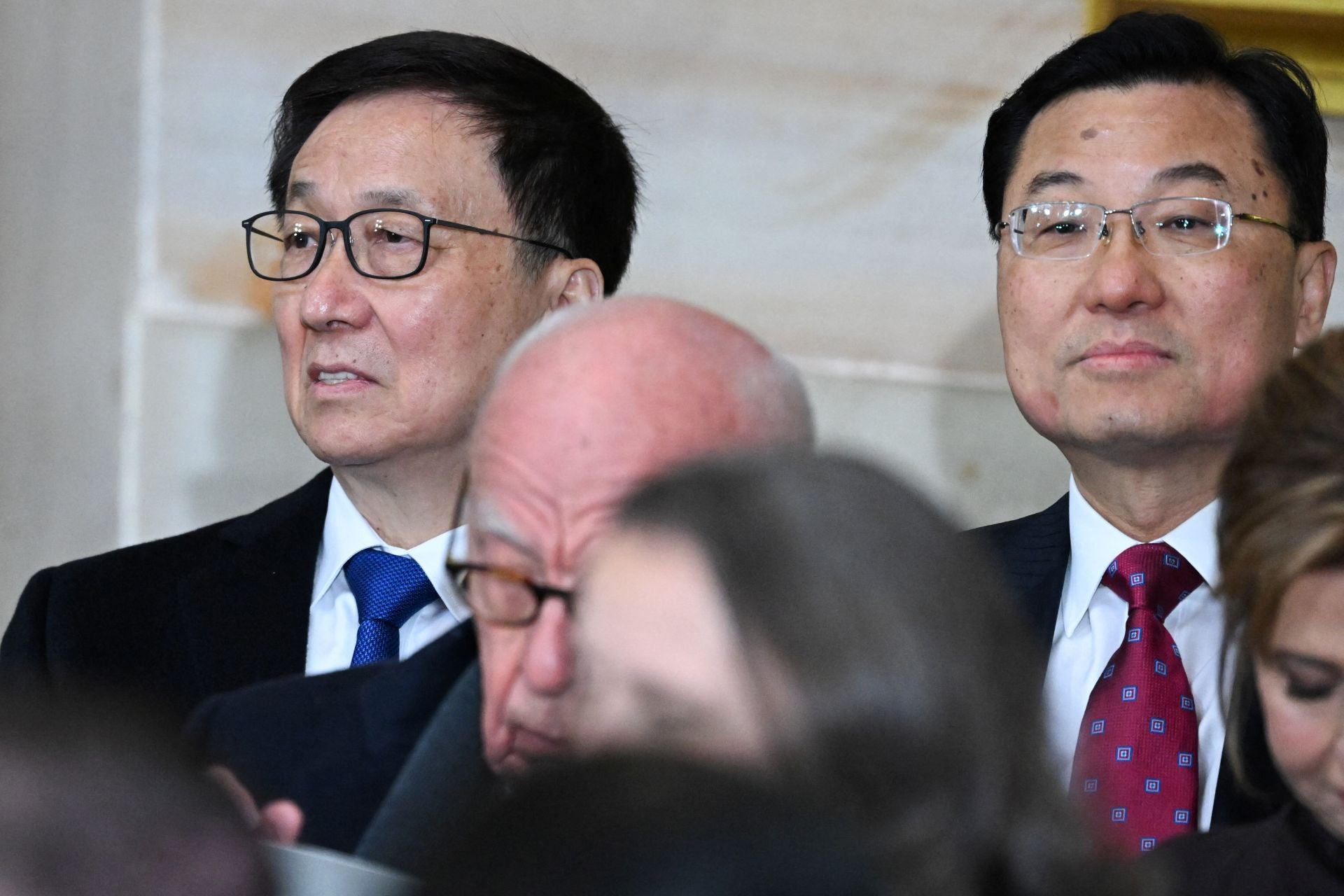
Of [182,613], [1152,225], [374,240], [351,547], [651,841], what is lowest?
[182,613]

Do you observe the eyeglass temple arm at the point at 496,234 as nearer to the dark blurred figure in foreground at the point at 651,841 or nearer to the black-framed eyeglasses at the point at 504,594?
the black-framed eyeglasses at the point at 504,594

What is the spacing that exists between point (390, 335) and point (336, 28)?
1.31 m

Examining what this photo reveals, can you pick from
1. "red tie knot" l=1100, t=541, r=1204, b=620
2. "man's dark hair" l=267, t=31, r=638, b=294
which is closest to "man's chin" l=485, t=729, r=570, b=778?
"red tie knot" l=1100, t=541, r=1204, b=620

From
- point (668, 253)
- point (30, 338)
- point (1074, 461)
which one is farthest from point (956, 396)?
point (30, 338)

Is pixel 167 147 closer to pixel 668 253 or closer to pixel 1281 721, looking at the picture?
pixel 668 253

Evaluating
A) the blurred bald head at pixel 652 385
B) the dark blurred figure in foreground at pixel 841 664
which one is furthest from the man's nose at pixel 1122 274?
the dark blurred figure in foreground at pixel 841 664

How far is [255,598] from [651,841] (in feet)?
5.85

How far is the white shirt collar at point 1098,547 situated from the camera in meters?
2.19

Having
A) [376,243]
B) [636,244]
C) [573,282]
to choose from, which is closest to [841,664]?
[376,243]

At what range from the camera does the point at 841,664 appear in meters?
0.83

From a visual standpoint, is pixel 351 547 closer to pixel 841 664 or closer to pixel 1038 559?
pixel 1038 559

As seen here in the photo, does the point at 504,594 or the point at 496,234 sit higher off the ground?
the point at 496,234

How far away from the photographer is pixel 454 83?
2.52m

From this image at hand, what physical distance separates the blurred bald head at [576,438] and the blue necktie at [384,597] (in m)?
0.80
